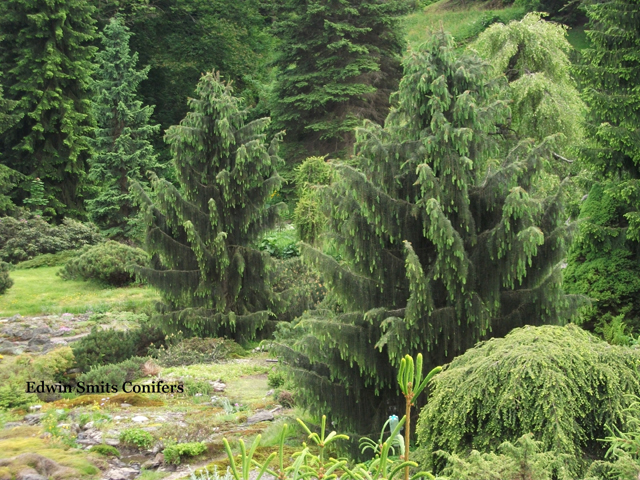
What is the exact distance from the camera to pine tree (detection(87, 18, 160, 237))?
73.4ft

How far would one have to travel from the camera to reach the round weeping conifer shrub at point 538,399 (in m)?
3.35

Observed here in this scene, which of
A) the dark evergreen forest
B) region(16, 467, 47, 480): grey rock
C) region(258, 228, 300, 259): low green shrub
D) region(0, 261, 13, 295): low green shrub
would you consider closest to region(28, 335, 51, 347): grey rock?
the dark evergreen forest

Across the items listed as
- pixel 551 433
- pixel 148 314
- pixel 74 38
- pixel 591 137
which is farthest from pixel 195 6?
pixel 551 433

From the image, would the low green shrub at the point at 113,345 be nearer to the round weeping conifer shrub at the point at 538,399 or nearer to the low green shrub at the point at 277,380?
the low green shrub at the point at 277,380

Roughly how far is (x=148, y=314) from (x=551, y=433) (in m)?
11.3

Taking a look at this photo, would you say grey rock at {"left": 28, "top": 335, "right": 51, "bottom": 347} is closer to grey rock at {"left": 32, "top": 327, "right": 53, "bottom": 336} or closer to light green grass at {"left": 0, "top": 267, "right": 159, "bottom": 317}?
grey rock at {"left": 32, "top": 327, "right": 53, "bottom": 336}

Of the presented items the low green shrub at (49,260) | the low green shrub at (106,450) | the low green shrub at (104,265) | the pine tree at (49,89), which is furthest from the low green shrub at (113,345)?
the pine tree at (49,89)

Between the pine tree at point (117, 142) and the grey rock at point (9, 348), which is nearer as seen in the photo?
the grey rock at point (9, 348)

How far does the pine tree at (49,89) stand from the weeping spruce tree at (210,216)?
1397 cm

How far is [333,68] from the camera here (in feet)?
82.0

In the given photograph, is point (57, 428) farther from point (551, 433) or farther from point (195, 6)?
point (195, 6)

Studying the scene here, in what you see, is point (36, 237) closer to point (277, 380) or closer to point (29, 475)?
point (277, 380)

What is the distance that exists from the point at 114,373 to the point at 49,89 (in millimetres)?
18696

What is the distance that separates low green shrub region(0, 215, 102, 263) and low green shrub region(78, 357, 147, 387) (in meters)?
11.6
